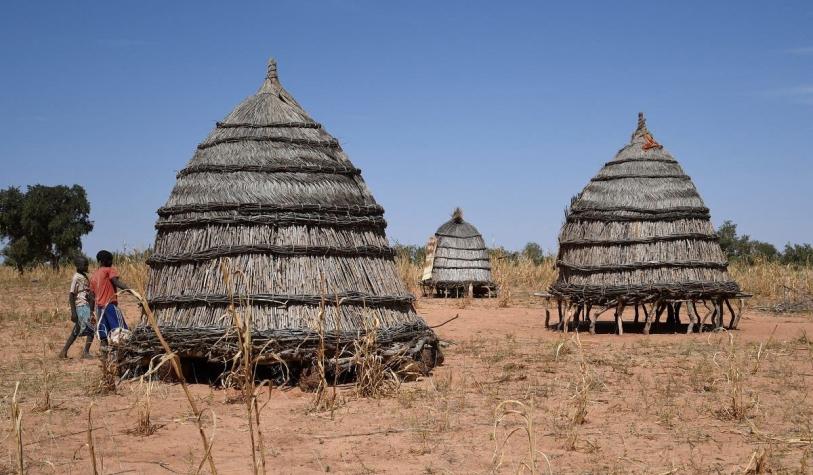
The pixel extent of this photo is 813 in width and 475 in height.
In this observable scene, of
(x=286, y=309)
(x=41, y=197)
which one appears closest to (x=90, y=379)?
(x=286, y=309)

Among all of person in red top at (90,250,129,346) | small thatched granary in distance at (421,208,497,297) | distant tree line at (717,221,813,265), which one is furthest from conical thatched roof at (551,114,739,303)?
distant tree line at (717,221,813,265)

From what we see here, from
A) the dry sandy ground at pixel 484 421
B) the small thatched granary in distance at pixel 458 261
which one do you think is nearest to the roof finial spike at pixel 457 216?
the small thatched granary in distance at pixel 458 261

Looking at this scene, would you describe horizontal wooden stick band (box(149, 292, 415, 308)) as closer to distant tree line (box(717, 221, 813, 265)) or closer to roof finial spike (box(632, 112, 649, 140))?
roof finial spike (box(632, 112, 649, 140))

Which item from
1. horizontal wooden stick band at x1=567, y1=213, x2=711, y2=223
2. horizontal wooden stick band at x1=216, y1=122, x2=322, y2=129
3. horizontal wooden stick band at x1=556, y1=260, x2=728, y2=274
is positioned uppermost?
horizontal wooden stick band at x1=216, y1=122, x2=322, y2=129

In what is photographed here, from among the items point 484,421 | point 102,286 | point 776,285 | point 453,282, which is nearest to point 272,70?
point 102,286

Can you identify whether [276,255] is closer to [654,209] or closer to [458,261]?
[654,209]

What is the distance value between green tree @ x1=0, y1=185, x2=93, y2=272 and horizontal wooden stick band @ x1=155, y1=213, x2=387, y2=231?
25.5 meters

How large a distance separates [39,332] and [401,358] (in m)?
8.25

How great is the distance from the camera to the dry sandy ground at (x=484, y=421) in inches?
245

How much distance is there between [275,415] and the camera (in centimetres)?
796

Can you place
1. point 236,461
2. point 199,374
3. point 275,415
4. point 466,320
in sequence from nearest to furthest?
point 236,461
point 275,415
point 199,374
point 466,320

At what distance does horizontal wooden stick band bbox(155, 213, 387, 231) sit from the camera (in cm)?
938

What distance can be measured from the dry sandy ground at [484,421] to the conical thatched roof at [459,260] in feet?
42.5

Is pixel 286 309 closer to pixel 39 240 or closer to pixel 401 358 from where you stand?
pixel 401 358
